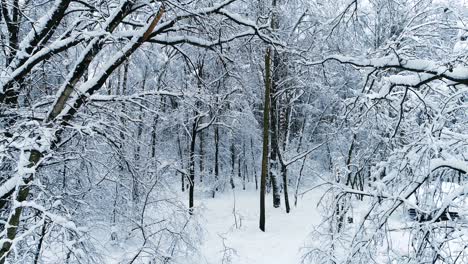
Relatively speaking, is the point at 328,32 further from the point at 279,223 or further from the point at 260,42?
the point at 279,223

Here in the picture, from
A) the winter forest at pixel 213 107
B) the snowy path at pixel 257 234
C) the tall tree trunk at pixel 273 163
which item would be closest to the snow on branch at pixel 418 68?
the winter forest at pixel 213 107

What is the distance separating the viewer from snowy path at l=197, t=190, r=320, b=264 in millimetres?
11016

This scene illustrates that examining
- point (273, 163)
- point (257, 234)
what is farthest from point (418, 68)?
point (273, 163)

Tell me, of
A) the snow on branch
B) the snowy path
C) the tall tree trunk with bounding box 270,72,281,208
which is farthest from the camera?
the tall tree trunk with bounding box 270,72,281,208

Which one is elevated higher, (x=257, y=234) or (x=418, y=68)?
(x=418, y=68)

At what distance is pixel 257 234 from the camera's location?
531 inches

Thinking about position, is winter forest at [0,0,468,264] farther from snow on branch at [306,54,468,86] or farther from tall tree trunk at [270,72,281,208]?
tall tree trunk at [270,72,281,208]

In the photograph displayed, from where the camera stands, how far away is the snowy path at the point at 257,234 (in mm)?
11016

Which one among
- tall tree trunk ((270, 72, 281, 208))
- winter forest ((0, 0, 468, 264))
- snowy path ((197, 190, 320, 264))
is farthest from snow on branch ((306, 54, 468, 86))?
tall tree trunk ((270, 72, 281, 208))

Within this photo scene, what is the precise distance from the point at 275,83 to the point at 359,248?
42.2 feet

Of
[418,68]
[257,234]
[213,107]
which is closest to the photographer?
[418,68]

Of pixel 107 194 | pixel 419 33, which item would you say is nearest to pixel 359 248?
pixel 419 33

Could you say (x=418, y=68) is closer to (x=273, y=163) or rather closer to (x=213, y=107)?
(x=213, y=107)

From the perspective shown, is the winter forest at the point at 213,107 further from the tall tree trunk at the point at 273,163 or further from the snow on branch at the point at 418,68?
the tall tree trunk at the point at 273,163
